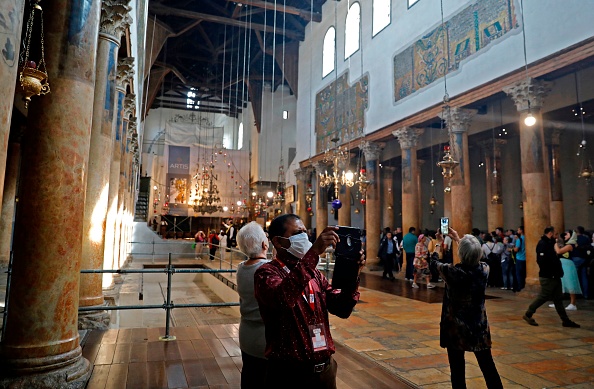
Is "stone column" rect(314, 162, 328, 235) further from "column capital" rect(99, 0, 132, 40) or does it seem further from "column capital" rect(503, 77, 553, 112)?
"column capital" rect(99, 0, 132, 40)

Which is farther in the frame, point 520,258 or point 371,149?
point 371,149

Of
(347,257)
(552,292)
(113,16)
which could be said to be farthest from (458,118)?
(347,257)

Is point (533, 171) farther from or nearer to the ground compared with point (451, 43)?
nearer to the ground

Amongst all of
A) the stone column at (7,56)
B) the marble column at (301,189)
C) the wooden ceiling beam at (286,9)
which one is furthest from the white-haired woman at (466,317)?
the marble column at (301,189)

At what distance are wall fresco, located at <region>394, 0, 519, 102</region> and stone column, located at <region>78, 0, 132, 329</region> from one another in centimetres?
952

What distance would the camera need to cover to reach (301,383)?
174 centimetres

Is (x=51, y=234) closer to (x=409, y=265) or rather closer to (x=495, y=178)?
(x=409, y=265)

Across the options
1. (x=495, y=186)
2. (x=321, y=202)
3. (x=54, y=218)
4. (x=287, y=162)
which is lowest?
(x=54, y=218)

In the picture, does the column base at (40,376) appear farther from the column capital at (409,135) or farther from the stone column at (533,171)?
the column capital at (409,135)

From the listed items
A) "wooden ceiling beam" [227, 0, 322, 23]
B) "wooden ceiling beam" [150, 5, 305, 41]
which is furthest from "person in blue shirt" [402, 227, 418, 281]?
"wooden ceiling beam" [150, 5, 305, 41]

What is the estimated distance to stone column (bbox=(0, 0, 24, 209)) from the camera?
243 cm

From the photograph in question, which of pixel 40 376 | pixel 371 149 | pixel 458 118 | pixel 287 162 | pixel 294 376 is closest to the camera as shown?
pixel 294 376

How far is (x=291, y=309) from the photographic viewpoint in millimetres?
1769

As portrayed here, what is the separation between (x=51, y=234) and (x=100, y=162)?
291 cm
